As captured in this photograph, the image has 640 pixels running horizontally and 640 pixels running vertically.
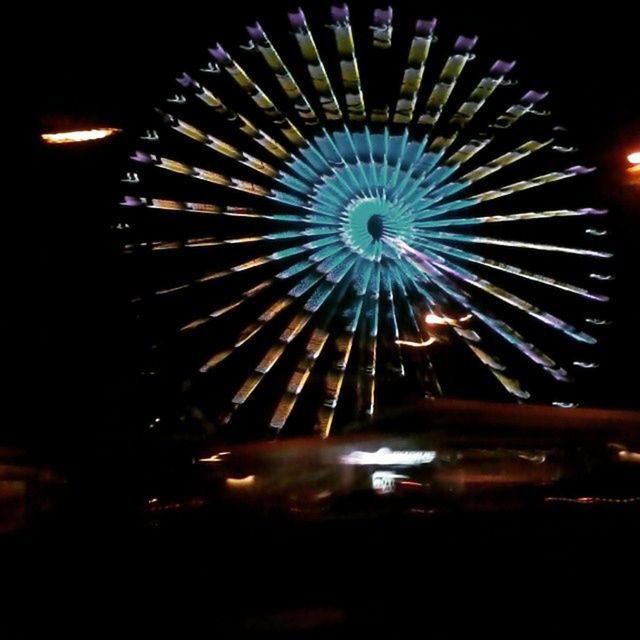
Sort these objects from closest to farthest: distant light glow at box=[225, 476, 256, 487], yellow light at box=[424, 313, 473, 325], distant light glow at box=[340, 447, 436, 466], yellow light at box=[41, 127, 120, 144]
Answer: distant light glow at box=[340, 447, 436, 466] < distant light glow at box=[225, 476, 256, 487] < yellow light at box=[41, 127, 120, 144] < yellow light at box=[424, 313, 473, 325]

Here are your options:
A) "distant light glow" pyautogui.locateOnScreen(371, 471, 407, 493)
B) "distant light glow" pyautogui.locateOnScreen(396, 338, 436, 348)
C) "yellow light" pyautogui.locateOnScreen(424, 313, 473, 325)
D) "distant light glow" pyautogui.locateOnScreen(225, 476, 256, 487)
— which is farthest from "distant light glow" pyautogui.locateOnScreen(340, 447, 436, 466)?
"yellow light" pyautogui.locateOnScreen(424, 313, 473, 325)

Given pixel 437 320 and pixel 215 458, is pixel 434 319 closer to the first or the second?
pixel 437 320

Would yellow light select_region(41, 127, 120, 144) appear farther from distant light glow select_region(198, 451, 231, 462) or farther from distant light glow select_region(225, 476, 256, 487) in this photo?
distant light glow select_region(225, 476, 256, 487)

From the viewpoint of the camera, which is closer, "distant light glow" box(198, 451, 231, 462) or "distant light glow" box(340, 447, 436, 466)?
"distant light glow" box(340, 447, 436, 466)

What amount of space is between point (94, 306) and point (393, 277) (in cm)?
520

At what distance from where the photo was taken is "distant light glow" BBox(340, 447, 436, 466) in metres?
4.87

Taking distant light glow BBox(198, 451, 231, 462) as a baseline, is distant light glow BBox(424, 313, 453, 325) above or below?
above

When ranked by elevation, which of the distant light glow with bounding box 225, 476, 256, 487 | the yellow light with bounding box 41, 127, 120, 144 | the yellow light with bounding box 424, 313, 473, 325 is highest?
the yellow light with bounding box 41, 127, 120, 144

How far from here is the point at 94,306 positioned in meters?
18.3

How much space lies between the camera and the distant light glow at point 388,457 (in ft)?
16.0

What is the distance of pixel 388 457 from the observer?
5387mm

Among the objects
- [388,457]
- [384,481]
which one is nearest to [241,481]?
[388,457]

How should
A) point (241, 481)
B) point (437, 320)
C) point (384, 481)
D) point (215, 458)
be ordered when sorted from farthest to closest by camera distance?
point (437, 320) → point (215, 458) → point (241, 481) → point (384, 481)

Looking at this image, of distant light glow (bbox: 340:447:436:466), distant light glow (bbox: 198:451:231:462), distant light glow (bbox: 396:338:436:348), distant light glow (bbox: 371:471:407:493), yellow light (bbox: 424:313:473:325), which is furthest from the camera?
yellow light (bbox: 424:313:473:325)
